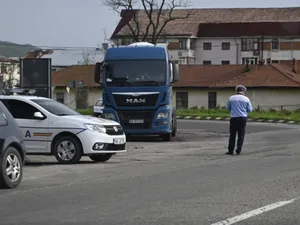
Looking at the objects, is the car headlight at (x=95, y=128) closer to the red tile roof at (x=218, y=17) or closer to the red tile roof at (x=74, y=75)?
the red tile roof at (x=74, y=75)

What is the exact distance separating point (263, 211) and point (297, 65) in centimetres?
7796

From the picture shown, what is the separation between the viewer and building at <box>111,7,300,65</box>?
4134 inches

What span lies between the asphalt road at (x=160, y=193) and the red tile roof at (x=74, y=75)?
63452 millimetres

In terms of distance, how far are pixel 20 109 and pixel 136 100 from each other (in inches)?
357

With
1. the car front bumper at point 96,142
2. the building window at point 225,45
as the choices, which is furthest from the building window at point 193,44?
the car front bumper at point 96,142

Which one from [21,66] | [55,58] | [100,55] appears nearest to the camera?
[21,66]

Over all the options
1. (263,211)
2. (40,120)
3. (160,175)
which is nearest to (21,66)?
(40,120)

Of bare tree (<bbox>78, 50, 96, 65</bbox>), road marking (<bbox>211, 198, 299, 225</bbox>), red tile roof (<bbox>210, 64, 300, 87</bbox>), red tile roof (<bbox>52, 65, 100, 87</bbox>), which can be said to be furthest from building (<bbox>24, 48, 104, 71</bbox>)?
road marking (<bbox>211, 198, 299, 225</bbox>)

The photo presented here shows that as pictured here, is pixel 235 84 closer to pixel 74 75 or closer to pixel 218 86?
pixel 218 86

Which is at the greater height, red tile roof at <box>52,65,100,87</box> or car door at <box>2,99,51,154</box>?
red tile roof at <box>52,65,100,87</box>

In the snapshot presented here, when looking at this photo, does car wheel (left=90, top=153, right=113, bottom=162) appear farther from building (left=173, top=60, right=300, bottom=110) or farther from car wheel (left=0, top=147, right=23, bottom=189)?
building (left=173, top=60, right=300, bottom=110)

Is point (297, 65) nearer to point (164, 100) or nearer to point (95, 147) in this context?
point (164, 100)

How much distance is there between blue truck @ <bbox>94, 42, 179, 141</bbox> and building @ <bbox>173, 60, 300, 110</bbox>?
43.5 meters

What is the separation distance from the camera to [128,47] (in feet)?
87.6
